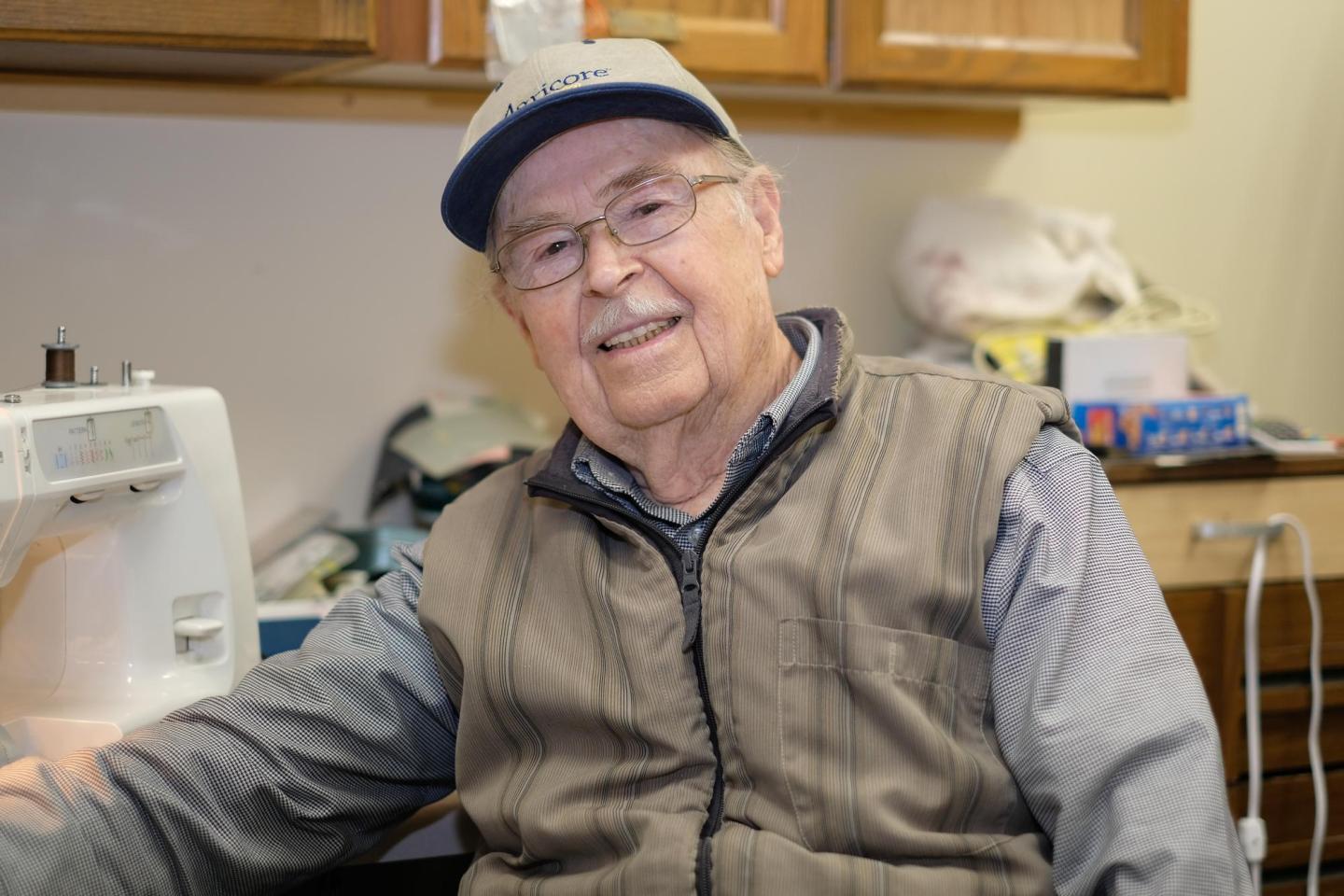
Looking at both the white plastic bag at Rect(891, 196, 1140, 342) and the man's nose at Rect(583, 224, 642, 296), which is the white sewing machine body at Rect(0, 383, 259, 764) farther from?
the white plastic bag at Rect(891, 196, 1140, 342)

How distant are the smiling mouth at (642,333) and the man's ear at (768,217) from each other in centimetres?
15

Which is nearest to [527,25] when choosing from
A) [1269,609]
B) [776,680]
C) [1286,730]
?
[776,680]

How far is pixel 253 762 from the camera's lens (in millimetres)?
1258

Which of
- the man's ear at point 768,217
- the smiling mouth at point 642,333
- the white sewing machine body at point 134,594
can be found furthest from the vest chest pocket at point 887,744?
the white sewing machine body at point 134,594

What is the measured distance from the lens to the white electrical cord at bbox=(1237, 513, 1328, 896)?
1.97m

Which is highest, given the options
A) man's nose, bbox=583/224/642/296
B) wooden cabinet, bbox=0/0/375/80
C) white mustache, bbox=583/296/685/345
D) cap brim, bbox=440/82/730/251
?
wooden cabinet, bbox=0/0/375/80

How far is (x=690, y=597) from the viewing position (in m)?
1.29

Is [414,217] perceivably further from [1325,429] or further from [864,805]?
[1325,429]

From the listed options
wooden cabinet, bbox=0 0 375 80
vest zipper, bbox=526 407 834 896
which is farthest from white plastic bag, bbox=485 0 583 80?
vest zipper, bbox=526 407 834 896

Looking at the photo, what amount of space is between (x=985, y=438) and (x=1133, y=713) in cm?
28

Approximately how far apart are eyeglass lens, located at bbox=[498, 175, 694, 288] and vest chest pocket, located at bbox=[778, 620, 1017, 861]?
407 millimetres

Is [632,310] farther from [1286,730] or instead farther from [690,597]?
[1286,730]

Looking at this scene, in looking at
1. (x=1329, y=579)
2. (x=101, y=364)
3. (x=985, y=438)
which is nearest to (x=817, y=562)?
(x=985, y=438)

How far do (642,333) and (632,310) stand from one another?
27 millimetres
